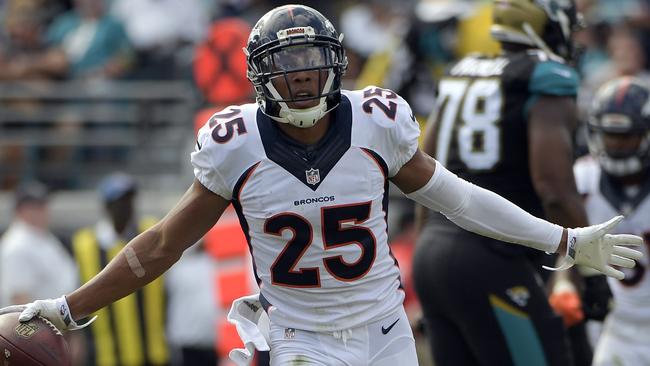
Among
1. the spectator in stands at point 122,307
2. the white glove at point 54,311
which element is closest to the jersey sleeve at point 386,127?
the white glove at point 54,311

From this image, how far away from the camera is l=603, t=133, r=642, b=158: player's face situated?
21.8ft

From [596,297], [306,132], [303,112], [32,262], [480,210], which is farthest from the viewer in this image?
[32,262]

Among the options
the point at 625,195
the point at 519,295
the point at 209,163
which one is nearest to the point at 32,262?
the point at 625,195

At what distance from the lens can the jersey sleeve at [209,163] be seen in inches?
178

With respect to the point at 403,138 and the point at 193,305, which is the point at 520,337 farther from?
the point at 193,305

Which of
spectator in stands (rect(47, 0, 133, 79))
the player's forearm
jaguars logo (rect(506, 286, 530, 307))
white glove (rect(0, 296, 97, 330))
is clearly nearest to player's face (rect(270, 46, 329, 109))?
the player's forearm

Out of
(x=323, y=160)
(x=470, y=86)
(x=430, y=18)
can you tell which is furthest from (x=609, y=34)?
(x=323, y=160)

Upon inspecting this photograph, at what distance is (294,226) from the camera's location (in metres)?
4.59

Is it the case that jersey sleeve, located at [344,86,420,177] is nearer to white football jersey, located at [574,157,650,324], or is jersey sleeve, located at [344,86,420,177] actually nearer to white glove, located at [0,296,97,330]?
white glove, located at [0,296,97,330]

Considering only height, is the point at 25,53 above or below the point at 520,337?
below

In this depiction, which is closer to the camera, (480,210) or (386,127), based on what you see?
(386,127)

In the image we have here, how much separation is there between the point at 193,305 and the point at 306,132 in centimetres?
527

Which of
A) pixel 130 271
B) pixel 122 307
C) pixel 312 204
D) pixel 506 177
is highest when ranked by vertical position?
pixel 312 204

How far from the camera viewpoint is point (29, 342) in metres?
4.66
